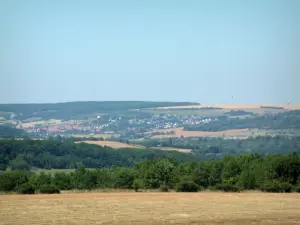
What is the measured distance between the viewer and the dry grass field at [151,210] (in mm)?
50031

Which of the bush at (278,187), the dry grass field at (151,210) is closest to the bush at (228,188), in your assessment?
the bush at (278,187)

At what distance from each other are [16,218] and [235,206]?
23.8 meters

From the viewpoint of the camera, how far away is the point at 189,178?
314 ft

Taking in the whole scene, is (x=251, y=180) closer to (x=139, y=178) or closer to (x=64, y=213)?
(x=139, y=178)

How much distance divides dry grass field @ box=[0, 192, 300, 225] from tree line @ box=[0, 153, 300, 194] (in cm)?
1628

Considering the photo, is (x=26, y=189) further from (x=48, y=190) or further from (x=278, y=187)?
(x=278, y=187)

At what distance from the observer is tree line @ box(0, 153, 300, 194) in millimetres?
→ 89562

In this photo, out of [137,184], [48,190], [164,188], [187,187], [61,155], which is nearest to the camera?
[48,190]

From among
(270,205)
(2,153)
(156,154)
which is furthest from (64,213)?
(156,154)

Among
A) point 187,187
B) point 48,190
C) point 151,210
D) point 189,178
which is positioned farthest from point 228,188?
point 151,210

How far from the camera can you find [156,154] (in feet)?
634

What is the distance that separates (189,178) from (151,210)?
38.3 metres

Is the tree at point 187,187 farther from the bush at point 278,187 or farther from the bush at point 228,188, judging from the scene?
the bush at point 278,187

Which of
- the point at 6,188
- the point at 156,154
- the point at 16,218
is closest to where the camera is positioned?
the point at 16,218
